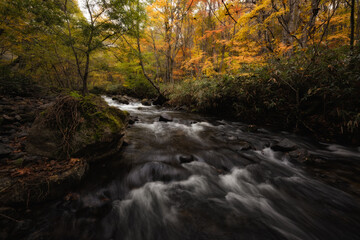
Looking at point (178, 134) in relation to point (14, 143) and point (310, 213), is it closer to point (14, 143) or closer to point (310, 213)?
point (310, 213)

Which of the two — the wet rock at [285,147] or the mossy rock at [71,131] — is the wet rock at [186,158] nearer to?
the mossy rock at [71,131]

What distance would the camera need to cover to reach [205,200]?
87.6 inches

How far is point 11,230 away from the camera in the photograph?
154 cm

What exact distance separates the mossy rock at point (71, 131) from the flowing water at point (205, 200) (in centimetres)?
52

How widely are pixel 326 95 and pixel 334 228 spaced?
11.9 ft

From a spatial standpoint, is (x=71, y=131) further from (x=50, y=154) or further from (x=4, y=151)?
(x=4, y=151)

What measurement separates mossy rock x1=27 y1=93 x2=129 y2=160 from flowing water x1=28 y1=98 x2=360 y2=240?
1.71 feet

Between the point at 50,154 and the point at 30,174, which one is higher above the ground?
the point at 50,154

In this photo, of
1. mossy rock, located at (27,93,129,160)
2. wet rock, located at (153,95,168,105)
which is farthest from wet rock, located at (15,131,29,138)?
wet rock, located at (153,95,168,105)

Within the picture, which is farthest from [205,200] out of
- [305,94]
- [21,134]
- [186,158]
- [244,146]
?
[21,134]

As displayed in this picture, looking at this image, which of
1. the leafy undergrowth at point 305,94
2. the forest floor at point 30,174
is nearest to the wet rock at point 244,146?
the leafy undergrowth at point 305,94

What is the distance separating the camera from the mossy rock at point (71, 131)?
7.90 ft

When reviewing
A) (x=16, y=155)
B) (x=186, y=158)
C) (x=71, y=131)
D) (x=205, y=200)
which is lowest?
(x=205, y=200)

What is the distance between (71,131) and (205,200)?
8.70 feet
